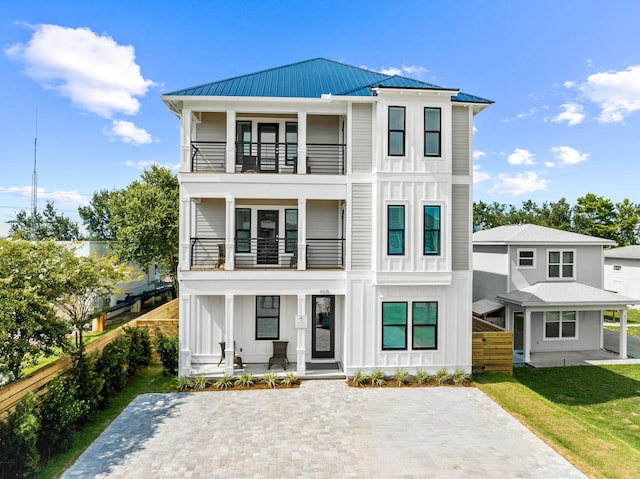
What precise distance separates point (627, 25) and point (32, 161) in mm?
28263

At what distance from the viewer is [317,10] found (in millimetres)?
18312

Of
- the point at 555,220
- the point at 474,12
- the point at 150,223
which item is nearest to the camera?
the point at 474,12

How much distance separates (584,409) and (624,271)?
80.8 ft

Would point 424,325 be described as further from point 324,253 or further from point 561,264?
point 561,264

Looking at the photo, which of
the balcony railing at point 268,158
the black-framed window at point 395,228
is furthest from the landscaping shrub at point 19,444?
the black-framed window at point 395,228

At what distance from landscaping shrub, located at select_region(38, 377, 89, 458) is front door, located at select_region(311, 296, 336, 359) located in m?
7.44

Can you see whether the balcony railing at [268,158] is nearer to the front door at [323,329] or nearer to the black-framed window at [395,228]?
the black-framed window at [395,228]

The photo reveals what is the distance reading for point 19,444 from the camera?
5977mm

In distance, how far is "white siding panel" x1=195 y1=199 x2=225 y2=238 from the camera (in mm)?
13211

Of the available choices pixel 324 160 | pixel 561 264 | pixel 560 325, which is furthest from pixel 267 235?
pixel 561 264

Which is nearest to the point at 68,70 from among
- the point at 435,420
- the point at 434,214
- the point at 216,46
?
the point at 216,46

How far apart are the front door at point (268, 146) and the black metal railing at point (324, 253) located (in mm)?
3404

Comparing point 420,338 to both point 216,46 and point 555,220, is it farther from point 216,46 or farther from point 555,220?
point 555,220

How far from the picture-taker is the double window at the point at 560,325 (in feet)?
53.5
